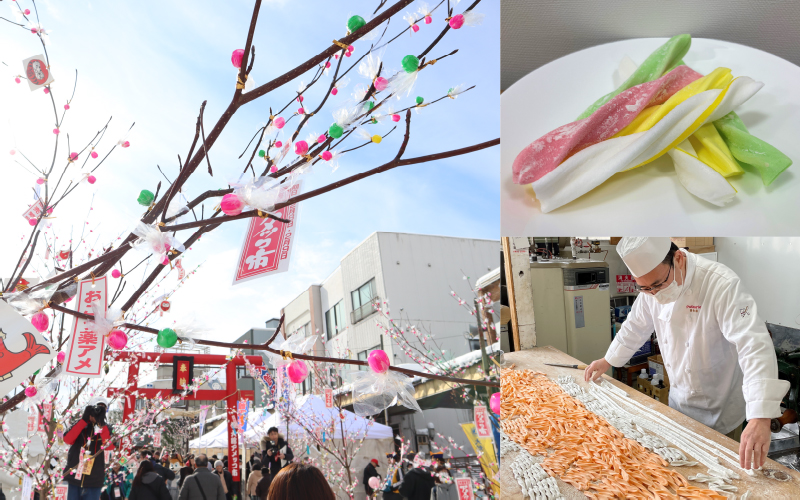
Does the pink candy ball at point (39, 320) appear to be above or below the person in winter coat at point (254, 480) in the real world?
above

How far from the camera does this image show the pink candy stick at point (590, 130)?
0.57 metres

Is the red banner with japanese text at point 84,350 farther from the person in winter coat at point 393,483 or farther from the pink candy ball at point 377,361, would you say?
the person in winter coat at point 393,483

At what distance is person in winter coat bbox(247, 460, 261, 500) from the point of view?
64.0 inches

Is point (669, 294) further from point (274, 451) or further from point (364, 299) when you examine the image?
point (274, 451)

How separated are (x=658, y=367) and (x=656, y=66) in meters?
0.56

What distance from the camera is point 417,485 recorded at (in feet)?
5.29

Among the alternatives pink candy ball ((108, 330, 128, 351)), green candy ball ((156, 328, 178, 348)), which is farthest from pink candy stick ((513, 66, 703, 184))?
pink candy ball ((108, 330, 128, 351))

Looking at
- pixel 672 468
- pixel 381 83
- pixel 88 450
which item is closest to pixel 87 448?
pixel 88 450

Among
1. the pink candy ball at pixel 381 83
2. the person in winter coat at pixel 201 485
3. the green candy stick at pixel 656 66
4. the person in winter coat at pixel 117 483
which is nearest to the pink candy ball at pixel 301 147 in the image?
the pink candy ball at pixel 381 83

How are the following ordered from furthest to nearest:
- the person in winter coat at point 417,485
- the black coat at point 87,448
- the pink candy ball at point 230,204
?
1. the person in winter coat at point 417,485
2. the black coat at point 87,448
3. the pink candy ball at point 230,204

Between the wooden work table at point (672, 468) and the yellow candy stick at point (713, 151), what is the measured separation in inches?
15.7

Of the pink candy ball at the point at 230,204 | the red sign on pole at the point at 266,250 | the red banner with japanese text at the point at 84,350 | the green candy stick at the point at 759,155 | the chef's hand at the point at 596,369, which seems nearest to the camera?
the green candy stick at the point at 759,155

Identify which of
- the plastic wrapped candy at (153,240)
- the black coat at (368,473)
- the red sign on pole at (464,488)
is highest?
the plastic wrapped candy at (153,240)

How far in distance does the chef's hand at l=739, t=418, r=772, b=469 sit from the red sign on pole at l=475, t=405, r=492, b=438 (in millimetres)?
905
